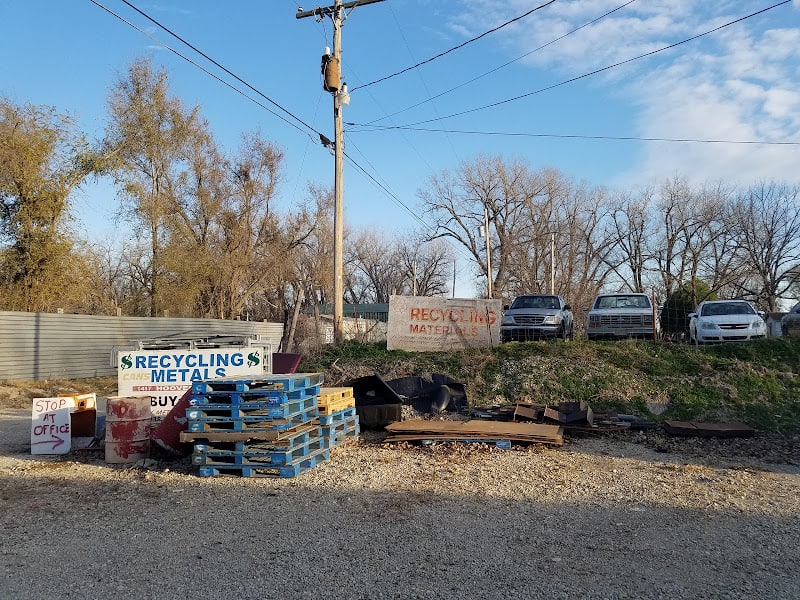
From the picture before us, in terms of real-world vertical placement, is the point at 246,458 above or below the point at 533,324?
below

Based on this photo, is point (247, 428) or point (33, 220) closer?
point (247, 428)

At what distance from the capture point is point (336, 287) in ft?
57.6

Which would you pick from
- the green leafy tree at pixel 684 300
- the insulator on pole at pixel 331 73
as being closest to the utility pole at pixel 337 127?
the insulator on pole at pixel 331 73

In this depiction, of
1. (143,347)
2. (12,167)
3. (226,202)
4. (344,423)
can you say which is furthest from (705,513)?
(226,202)

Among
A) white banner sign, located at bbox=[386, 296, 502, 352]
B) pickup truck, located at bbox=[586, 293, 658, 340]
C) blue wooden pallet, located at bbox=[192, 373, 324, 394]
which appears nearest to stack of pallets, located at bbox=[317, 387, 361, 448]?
blue wooden pallet, located at bbox=[192, 373, 324, 394]

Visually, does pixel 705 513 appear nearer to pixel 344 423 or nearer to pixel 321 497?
pixel 321 497

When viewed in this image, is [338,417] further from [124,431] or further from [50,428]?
[50,428]

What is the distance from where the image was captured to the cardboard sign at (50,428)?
9.57 metres

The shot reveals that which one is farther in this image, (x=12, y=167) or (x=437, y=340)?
(x=12, y=167)

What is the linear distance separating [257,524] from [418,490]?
6.62 feet

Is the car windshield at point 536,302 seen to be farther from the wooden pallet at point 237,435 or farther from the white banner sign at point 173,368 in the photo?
the wooden pallet at point 237,435

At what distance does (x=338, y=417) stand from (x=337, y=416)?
0.18 ft

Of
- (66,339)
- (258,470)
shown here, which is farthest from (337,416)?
A: (66,339)

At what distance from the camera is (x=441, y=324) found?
1639 cm
